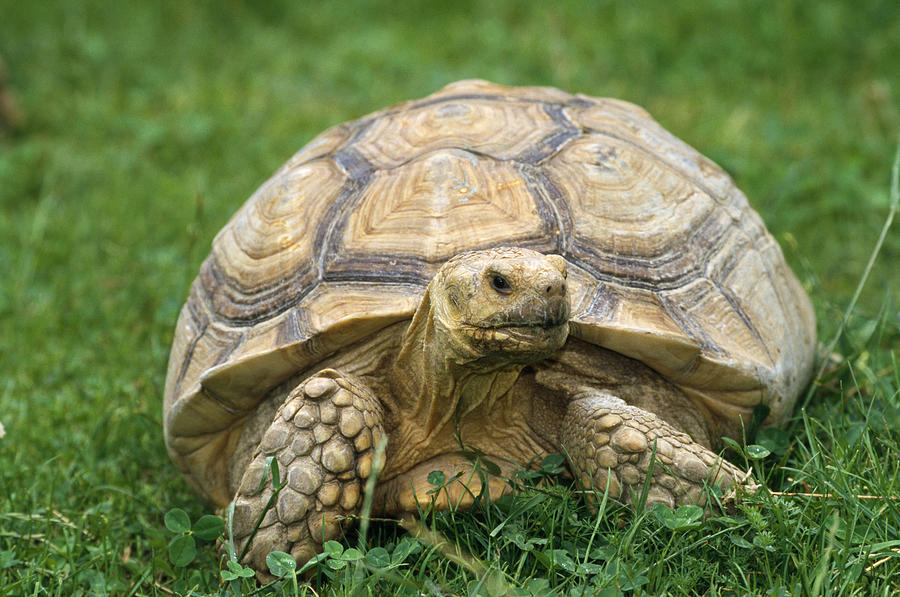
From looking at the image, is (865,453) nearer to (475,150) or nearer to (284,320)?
(475,150)

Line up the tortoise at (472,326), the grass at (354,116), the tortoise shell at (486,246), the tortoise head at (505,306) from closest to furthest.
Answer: the tortoise head at (505,306)
the grass at (354,116)
the tortoise at (472,326)
the tortoise shell at (486,246)

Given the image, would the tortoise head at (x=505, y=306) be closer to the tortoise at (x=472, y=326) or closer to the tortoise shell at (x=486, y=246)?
the tortoise at (x=472, y=326)

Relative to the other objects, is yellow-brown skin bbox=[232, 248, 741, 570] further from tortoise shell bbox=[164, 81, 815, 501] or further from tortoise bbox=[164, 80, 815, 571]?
tortoise shell bbox=[164, 81, 815, 501]

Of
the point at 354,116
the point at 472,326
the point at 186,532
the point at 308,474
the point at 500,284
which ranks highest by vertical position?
the point at 500,284

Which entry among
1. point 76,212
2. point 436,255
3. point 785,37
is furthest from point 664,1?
point 436,255

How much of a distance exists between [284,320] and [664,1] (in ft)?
18.6

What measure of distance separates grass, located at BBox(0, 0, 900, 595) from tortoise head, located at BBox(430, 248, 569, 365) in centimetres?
47

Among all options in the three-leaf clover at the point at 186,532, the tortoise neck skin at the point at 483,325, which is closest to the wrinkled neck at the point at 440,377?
the tortoise neck skin at the point at 483,325

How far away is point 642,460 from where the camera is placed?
2633 mm

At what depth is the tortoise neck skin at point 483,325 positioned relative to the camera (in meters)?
2.37

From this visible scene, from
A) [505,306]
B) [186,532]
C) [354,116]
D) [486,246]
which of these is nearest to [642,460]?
[505,306]

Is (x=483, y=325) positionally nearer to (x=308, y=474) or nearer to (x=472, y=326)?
(x=472, y=326)

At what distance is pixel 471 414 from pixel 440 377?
0.21 metres

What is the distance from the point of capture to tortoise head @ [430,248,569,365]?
2.36 metres
